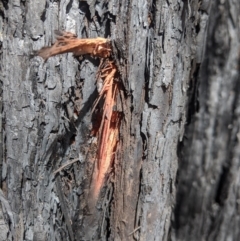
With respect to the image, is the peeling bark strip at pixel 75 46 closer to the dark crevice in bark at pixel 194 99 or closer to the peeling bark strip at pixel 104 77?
the peeling bark strip at pixel 104 77

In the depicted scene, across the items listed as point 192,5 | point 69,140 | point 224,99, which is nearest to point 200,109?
point 224,99

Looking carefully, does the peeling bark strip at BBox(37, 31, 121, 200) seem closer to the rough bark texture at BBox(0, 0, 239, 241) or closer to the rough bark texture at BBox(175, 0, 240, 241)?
the rough bark texture at BBox(0, 0, 239, 241)

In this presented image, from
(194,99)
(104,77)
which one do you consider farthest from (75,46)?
(194,99)

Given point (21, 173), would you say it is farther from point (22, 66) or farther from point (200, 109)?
point (200, 109)

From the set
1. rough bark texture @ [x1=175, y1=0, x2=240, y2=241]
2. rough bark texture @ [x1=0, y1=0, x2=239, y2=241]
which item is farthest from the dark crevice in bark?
rough bark texture @ [x1=0, y1=0, x2=239, y2=241]

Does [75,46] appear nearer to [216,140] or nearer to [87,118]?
[87,118]

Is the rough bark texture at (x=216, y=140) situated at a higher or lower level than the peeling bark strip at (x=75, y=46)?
lower

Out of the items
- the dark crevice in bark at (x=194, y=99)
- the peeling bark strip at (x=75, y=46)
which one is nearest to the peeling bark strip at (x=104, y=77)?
the peeling bark strip at (x=75, y=46)
